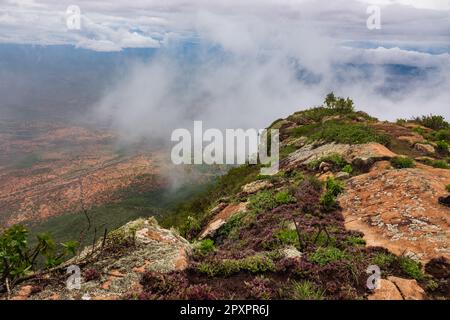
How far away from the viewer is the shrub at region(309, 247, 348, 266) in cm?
1060

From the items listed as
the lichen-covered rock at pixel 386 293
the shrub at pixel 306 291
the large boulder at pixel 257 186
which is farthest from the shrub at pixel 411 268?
the large boulder at pixel 257 186

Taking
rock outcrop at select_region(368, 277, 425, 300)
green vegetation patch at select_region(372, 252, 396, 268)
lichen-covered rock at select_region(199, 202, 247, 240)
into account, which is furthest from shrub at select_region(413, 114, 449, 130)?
rock outcrop at select_region(368, 277, 425, 300)

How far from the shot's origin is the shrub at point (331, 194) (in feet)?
55.3

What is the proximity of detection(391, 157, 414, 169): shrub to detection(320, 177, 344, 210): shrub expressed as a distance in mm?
3821

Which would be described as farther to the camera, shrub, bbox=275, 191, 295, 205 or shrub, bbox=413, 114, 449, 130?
shrub, bbox=413, 114, 449, 130

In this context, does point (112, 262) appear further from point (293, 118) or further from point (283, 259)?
point (293, 118)

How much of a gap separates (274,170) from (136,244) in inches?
718

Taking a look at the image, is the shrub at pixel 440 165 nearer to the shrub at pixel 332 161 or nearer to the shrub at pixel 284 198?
the shrub at pixel 332 161

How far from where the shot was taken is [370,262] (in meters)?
10.9

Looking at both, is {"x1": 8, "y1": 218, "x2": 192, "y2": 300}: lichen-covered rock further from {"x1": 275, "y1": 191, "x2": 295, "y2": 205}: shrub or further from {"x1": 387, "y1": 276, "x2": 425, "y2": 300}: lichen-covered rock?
{"x1": 275, "y1": 191, "x2": 295, "y2": 205}: shrub

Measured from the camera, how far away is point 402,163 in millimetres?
19641

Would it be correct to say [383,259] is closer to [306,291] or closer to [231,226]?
[306,291]
